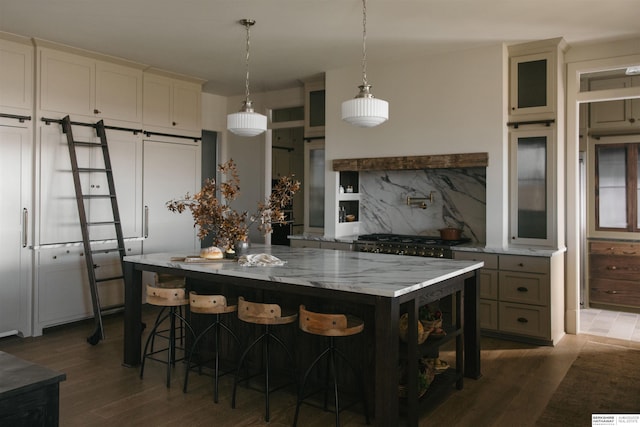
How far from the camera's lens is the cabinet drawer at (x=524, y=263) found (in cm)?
466

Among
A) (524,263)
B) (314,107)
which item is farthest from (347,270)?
(314,107)

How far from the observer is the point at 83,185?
5.34 metres

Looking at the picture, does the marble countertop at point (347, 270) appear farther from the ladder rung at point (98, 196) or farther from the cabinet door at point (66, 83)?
the cabinet door at point (66, 83)

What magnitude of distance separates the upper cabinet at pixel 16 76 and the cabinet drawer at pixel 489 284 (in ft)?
15.4

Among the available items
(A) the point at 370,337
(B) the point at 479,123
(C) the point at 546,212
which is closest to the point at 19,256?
(A) the point at 370,337

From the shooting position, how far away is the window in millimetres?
5996

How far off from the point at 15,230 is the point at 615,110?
21.6 ft

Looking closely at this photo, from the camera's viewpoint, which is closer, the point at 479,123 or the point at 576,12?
the point at 576,12

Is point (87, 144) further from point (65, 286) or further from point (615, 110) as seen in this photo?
point (615, 110)

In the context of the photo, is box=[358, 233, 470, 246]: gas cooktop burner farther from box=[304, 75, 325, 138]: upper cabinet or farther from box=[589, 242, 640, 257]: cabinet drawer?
box=[589, 242, 640, 257]: cabinet drawer

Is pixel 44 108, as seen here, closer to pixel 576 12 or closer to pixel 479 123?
pixel 479 123

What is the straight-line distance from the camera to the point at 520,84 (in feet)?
16.5

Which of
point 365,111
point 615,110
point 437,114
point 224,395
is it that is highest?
point 615,110

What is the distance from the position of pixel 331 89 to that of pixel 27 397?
16.0 feet
